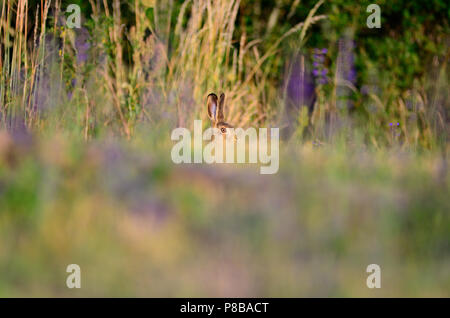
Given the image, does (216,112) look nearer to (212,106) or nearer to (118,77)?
(212,106)

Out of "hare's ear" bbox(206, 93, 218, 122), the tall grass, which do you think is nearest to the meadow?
the tall grass

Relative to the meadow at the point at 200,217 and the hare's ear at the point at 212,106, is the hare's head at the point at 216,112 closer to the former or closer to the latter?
the hare's ear at the point at 212,106

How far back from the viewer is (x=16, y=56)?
11.7ft

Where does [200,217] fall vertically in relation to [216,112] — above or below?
below

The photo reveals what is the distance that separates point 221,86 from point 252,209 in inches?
89.8

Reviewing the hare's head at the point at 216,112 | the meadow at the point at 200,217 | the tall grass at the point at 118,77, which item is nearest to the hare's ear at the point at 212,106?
the hare's head at the point at 216,112

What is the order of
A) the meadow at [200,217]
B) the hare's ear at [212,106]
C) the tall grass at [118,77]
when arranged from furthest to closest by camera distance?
the tall grass at [118,77] → the hare's ear at [212,106] → the meadow at [200,217]

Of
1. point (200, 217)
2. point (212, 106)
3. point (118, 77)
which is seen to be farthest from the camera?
point (118, 77)

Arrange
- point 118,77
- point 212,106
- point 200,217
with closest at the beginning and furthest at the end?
point 200,217 → point 212,106 → point 118,77

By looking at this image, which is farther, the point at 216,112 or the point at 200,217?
the point at 216,112

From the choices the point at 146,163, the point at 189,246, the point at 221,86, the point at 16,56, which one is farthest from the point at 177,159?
the point at 221,86

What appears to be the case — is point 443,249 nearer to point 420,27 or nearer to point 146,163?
point 146,163

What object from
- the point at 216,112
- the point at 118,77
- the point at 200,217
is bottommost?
the point at 200,217

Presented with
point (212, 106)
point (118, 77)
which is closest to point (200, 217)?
point (212, 106)
